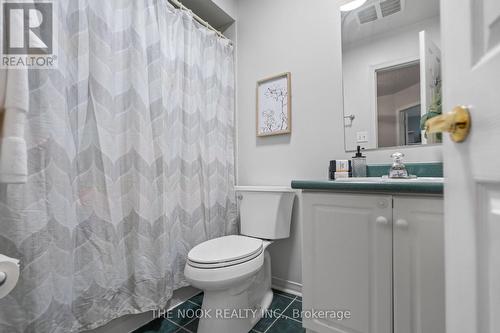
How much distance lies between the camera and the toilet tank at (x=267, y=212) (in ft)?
4.93

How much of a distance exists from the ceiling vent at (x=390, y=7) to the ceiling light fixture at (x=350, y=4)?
12 cm

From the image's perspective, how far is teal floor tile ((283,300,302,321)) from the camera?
1.35m

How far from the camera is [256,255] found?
3.95ft

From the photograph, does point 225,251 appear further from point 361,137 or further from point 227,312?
point 361,137

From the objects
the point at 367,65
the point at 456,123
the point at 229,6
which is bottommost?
the point at 456,123

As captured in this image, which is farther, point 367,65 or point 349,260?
point 367,65

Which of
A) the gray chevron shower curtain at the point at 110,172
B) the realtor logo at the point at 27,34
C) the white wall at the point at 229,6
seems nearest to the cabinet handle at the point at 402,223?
the gray chevron shower curtain at the point at 110,172

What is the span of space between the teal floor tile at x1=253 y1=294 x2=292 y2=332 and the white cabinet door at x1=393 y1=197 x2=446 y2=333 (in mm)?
706

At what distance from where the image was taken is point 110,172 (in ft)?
3.55

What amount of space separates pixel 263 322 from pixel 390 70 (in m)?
1.64

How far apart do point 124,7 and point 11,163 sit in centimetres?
100

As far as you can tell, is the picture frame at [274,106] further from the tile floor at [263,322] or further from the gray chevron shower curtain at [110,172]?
the tile floor at [263,322]

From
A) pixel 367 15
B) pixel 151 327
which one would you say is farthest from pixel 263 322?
pixel 367 15

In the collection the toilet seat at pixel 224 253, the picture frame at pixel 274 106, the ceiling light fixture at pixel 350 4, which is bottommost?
the toilet seat at pixel 224 253
